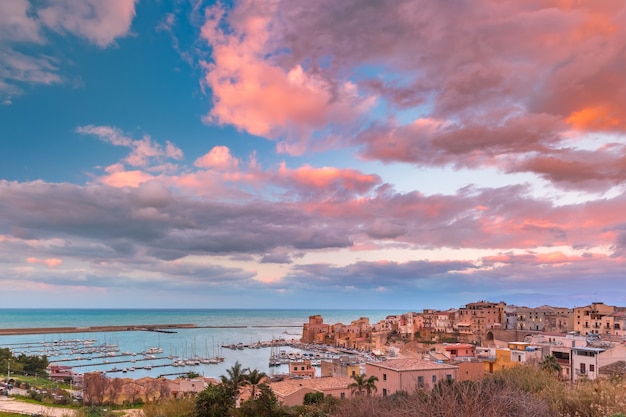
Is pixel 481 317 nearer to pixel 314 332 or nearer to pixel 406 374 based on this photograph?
pixel 314 332

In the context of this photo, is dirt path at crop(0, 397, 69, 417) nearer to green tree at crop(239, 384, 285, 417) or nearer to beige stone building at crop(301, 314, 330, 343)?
green tree at crop(239, 384, 285, 417)

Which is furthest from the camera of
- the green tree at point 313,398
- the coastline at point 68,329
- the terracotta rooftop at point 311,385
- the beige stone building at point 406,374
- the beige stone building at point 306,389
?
the coastline at point 68,329

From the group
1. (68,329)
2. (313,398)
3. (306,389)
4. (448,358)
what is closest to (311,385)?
(306,389)

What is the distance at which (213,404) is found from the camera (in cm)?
2278

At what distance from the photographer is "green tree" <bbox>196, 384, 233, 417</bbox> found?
22672 millimetres

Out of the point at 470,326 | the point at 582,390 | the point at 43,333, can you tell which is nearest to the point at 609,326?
the point at 470,326

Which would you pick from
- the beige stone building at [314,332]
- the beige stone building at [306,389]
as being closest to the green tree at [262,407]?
the beige stone building at [306,389]

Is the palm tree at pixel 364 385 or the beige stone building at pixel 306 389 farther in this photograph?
the beige stone building at pixel 306 389

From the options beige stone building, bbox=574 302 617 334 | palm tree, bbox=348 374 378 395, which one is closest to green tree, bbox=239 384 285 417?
palm tree, bbox=348 374 378 395

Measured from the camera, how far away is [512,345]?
147 feet

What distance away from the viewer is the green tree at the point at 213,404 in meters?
22.7

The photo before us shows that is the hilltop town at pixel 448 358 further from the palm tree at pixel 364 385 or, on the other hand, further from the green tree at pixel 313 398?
the green tree at pixel 313 398

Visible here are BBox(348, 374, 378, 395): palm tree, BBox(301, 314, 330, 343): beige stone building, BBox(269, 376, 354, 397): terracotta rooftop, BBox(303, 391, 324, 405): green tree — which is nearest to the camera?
BBox(348, 374, 378, 395): palm tree

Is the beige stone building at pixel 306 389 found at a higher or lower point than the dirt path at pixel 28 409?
higher
